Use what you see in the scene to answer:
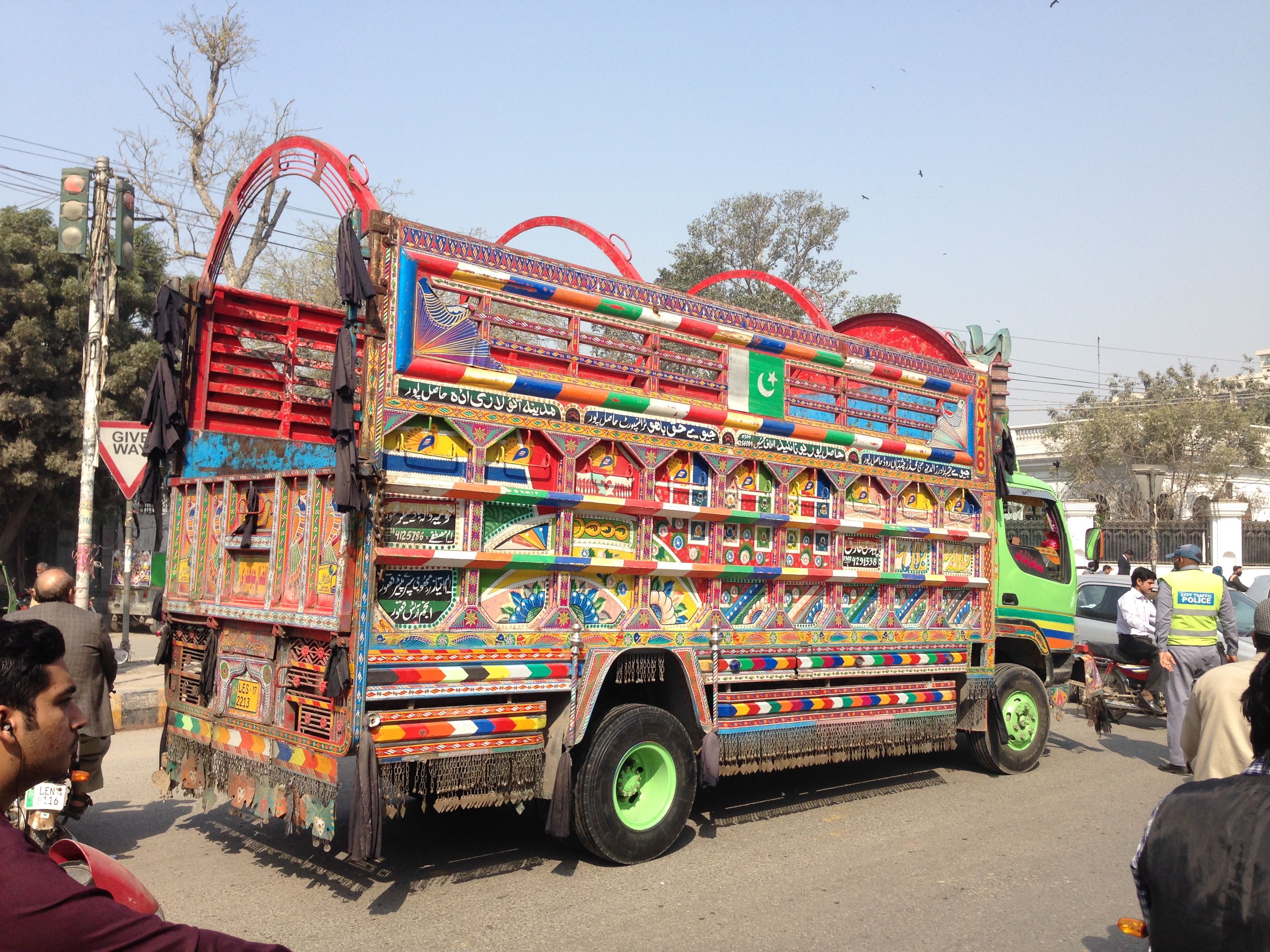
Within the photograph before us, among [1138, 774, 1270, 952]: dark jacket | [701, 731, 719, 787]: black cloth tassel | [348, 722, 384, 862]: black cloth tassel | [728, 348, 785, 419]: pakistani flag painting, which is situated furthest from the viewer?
[728, 348, 785, 419]: pakistani flag painting

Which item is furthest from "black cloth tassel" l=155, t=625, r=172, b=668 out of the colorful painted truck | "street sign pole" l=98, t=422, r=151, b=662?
"street sign pole" l=98, t=422, r=151, b=662

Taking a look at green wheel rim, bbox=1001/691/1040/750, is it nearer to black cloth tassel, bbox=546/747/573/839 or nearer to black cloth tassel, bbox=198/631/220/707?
black cloth tassel, bbox=546/747/573/839

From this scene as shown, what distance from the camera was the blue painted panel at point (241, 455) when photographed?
253 inches

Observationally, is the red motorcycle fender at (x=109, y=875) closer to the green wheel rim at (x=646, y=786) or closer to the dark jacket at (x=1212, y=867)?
the dark jacket at (x=1212, y=867)

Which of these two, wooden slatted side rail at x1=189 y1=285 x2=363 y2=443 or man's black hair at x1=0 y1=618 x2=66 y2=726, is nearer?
man's black hair at x1=0 y1=618 x2=66 y2=726

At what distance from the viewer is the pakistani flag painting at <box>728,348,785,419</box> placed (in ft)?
22.4

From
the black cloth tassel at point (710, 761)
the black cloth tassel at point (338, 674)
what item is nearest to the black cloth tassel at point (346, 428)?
the black cloth tassel at point (338, 674)

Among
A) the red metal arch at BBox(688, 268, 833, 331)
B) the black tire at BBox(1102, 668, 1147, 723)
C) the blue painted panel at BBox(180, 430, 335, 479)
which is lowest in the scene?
the black tire at BBox(1102, 668, 1147, 723)

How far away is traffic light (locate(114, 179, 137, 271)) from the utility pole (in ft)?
0.69

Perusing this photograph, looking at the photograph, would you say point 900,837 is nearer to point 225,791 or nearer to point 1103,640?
point 225,791

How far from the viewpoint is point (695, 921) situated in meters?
4.96

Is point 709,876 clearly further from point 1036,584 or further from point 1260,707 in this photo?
point 1036,584

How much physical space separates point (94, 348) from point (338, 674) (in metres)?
7.65

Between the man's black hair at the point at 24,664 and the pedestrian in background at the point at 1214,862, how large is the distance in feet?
7.00
